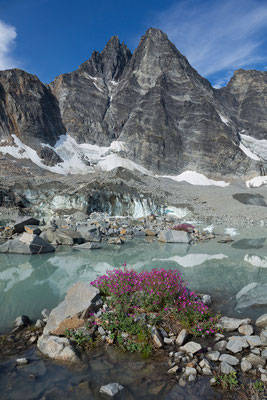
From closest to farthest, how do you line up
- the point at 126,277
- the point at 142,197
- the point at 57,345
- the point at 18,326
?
the point at 57,345
the point at 18,326
the point at 126,277
the point at 142,197

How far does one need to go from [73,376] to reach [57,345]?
2.72 ft

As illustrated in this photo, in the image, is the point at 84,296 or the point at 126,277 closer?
the point at 84,296

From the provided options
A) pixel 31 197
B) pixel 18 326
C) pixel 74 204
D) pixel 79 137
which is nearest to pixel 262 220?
pixel 74 204

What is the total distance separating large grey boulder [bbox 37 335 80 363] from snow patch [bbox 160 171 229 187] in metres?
85.4

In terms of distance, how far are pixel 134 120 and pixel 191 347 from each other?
10156 centimetres

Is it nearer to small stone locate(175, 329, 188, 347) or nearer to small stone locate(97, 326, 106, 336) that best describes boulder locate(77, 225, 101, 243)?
small stone locate(97, 326, 106, 336)

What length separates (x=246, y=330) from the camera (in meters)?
5.77

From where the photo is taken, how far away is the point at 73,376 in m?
4.42

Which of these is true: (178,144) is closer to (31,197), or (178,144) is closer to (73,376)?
(31,197)

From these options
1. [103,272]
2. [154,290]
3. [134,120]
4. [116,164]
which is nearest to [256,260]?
[103,272]

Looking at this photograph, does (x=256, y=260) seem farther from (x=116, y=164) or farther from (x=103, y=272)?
(x=116, y=164)

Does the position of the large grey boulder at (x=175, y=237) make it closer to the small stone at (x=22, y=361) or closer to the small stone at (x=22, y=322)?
the small stone at (x=22, y=322)

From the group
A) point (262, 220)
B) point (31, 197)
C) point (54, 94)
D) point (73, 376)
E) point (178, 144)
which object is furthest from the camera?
point (54, 94)

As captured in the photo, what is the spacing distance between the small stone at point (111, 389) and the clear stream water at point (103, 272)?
0.38ft
